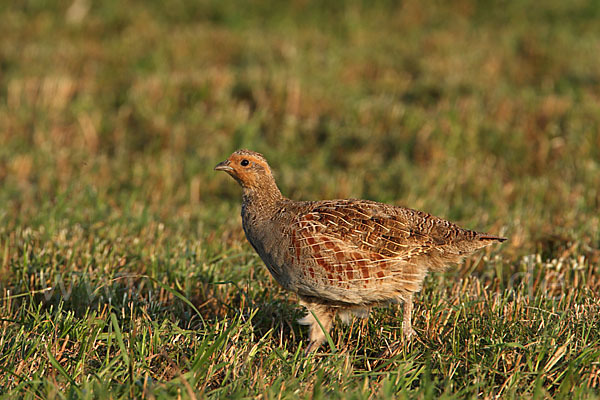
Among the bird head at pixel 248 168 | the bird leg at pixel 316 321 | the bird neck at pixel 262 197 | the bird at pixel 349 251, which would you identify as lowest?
the bird leg at pixel 316 321

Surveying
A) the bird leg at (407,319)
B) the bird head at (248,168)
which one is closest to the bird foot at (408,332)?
the bird leg at (407,319)

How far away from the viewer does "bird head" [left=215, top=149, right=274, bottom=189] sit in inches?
188

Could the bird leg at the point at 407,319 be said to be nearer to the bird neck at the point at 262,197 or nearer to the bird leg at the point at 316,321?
the bird leg at the point at 316,321

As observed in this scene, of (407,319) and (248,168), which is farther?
(248,168)

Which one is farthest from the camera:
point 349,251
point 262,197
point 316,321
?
point 262,197

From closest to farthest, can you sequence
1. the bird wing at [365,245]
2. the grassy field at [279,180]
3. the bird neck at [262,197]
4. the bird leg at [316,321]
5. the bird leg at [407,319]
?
the grassy field at [279,180]
the bird wing at [365,245]
the bird leg at [407,319]
the bird leg at [316,321]
the bird neck at [262,197]

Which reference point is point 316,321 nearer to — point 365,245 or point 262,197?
point 365,245

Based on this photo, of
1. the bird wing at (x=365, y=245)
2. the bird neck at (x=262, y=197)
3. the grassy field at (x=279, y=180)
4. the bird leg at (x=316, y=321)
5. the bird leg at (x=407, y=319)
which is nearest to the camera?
the grassy field at (x=279, y=180)

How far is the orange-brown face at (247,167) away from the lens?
4773 mm

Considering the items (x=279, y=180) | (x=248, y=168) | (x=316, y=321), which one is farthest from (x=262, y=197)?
(x=279, y=180)

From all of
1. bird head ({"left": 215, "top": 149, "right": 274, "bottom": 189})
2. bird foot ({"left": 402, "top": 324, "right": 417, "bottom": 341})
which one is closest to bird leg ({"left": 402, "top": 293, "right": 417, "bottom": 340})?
bird foot ({"left": 402, "top": 324, "right": 417, "bottom": 341})

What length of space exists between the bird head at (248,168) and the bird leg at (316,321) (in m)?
0.88

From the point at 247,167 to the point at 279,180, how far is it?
369 cm

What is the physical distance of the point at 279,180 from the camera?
8.45m
